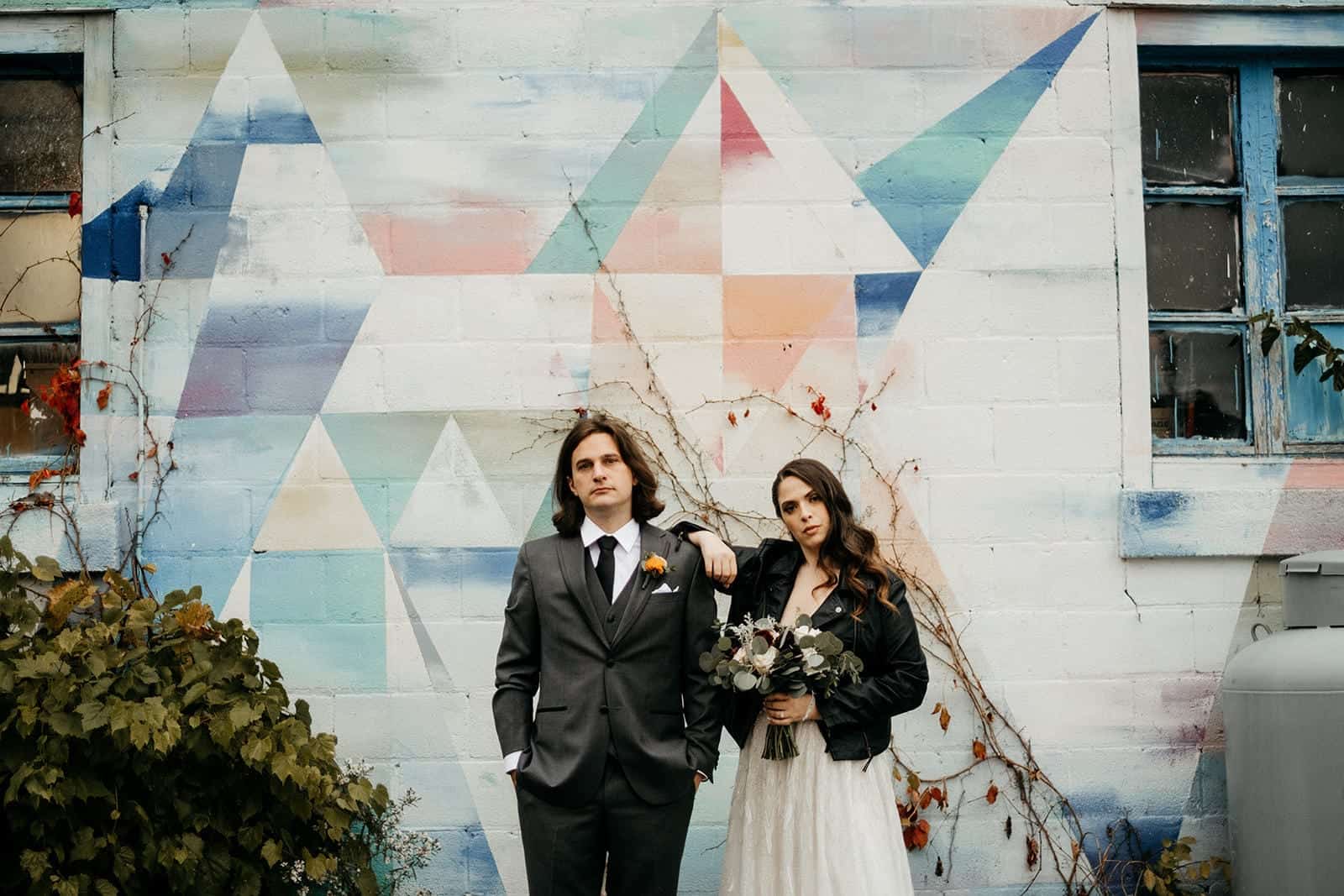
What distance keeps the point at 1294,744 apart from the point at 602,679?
2.21m

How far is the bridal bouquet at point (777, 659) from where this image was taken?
12.2ft

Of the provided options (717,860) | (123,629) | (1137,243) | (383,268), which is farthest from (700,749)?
(1137,243)

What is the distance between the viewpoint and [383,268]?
502cm

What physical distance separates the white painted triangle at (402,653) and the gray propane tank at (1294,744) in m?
2.67

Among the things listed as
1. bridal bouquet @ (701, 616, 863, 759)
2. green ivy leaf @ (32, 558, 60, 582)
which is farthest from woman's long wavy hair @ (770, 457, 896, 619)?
green ivy leaf @ (32, 558, 60, 582)

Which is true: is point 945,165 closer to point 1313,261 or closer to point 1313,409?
point 1313,261

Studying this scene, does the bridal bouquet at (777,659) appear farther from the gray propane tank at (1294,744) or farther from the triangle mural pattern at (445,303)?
the gray propane tank at (1294,744)

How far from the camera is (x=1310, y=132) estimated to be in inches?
209

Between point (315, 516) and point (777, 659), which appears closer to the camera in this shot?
point (777, 659)

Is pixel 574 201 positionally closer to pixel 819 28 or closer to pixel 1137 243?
pixel 819 28

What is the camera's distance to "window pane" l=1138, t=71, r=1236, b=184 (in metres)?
5.25

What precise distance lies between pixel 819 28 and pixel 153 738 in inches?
126

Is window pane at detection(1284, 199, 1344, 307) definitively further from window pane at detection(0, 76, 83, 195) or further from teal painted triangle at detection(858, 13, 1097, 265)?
window pane at detection(0, 76, 83, 195)

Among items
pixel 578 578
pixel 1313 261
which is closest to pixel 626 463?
pixel 578 578
